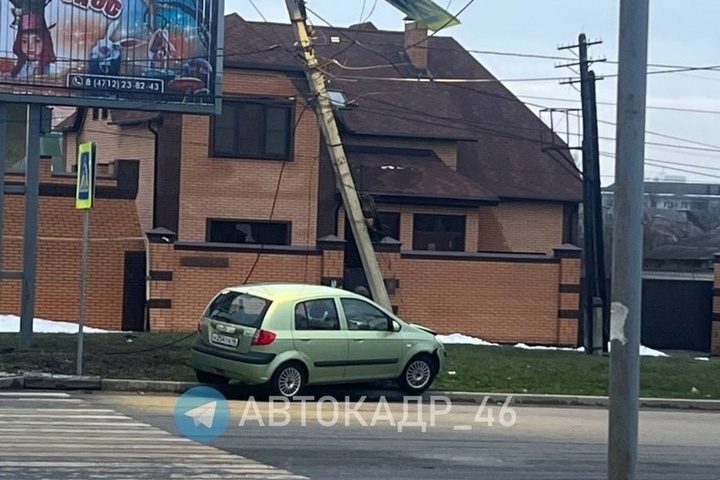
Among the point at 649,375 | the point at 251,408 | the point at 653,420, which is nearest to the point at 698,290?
the point at 649,375

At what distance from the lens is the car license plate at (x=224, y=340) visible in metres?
16.2

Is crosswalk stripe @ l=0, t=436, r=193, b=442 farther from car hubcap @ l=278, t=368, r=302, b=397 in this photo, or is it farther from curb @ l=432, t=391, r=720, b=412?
curb @ l=432, t=391, r=720, b=412

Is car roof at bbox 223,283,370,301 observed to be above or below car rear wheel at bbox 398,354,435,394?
above

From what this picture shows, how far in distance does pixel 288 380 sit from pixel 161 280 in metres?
10.7

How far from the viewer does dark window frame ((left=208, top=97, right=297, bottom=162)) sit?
31281 millimetres

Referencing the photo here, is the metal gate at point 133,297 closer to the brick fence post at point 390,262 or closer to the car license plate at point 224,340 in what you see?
the brick fence post at point 390,262

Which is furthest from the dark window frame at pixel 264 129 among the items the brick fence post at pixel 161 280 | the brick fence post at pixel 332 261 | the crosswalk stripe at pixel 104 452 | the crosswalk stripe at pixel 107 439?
the crosswalk stripe at pixel 107 439

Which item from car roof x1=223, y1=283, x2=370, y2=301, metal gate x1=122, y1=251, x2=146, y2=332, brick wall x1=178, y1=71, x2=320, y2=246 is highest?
brick wall x1=178, y1=71, x2=320, y2=246

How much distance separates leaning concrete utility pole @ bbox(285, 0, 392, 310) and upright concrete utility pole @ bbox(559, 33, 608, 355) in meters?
6.41

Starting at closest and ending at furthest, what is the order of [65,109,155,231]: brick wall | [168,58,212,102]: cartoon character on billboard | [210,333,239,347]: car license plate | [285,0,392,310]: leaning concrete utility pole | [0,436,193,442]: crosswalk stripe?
[0,436,193,442]: crosswalk stripe, [210,333,239,347]: car license plate, [285,0,392,310]: leaning concrete utility pole, [168,58,212,102]: cartoon character on billboard, [65,109,155,231]: brick wall

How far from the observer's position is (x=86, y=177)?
16.9 metres

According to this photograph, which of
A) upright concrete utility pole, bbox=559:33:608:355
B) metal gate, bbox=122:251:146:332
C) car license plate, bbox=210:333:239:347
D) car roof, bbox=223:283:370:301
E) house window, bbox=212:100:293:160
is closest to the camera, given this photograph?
car license plate, bbox=210:333:239:347

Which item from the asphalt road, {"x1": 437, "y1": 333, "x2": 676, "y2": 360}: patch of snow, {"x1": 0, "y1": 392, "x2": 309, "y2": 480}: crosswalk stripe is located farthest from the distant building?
{"x1": 0, "y1": 392, "x2": 309, "y2": 480}: crosswalk stripe

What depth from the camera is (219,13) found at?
21.2 meters
